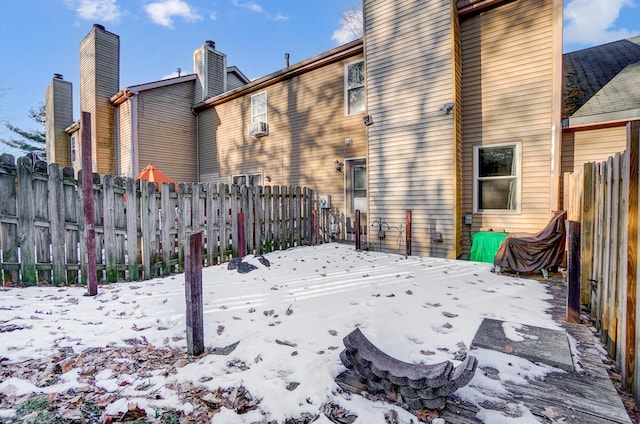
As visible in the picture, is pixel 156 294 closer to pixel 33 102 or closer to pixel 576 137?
pixel 576 137

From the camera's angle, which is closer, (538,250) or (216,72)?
(538,250)

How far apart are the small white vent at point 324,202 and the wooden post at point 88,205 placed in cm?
609

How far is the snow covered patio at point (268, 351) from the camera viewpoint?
1.83 m

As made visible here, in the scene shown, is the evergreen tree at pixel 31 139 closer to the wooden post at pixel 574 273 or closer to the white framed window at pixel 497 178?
the white framed window at pixel 497 178

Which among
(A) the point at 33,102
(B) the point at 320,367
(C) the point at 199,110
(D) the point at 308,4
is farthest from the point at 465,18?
(A) the point at 33,102

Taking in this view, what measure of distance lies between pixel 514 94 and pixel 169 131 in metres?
12.0

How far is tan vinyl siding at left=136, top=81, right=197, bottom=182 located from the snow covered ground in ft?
28.6

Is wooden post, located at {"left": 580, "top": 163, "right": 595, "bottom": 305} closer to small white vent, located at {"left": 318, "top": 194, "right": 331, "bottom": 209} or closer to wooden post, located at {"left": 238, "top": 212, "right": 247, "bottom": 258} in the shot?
wooden post, located at {"left": 238, "top": 212, "right": 247, "bottom": 258}

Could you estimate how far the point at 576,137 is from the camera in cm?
597

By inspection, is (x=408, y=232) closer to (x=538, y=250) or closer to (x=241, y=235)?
(x=538, y=250)

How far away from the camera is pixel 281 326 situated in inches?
122

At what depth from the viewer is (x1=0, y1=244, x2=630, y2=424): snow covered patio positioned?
1.83 m

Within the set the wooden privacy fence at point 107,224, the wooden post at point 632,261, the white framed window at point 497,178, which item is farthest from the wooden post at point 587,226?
the wooden privacy fence at point 107,224

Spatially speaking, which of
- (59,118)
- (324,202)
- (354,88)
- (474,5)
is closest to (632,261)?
(474,5)
